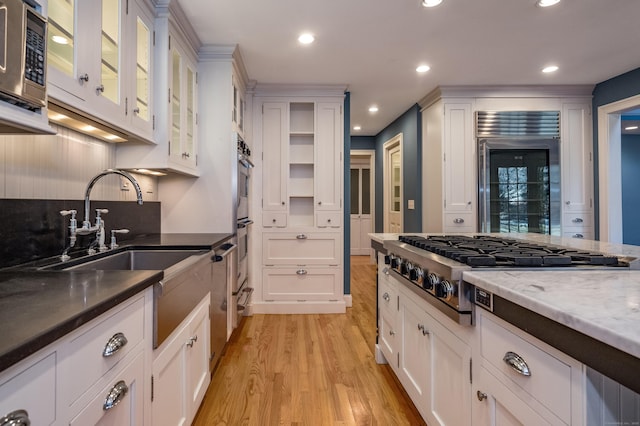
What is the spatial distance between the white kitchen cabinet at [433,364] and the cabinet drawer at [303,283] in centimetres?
170

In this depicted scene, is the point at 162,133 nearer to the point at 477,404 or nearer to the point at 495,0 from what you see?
the point at 477,404

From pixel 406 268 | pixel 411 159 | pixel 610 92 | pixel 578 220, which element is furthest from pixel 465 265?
pixel 610 92

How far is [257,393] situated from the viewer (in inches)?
79.4

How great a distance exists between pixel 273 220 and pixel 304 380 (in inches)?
71.8

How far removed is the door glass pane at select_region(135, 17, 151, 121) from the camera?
72.5 inches

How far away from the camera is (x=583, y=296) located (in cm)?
83

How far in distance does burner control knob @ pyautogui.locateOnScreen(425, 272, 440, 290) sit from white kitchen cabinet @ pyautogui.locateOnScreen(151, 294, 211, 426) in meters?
1.12

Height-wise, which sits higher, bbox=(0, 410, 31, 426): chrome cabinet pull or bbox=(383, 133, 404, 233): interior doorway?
bbox=(383, 133, 404, 233): interior doorway

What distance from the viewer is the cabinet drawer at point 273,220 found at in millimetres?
3592

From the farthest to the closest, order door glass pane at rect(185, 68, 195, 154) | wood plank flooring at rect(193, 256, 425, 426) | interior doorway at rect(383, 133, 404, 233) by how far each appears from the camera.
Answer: interior doorway at rect(383, 133, 404, 233), door glass pane at rect(185, 68, 195, 154), wood plank flooring at rect(193, 256, 425, 426)

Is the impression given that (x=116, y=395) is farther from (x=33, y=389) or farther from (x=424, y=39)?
(x=424, y=39)

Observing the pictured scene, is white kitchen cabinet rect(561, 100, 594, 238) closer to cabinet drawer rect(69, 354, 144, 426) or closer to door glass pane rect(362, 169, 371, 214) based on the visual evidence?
door glass pane rect(362, 169, 371, 214)

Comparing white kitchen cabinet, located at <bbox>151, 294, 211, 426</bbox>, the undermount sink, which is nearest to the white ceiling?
the undermount sink

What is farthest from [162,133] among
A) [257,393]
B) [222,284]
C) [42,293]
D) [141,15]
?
[257,393]
